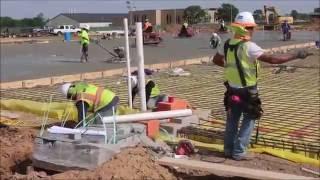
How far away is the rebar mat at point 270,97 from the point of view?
21.5ft

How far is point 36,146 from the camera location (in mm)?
4691

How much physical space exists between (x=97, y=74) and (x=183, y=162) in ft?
29.1

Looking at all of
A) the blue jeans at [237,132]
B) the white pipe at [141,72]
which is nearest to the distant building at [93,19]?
the white pipe at [141,72]

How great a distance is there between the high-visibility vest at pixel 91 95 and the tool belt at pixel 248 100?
1753 mm

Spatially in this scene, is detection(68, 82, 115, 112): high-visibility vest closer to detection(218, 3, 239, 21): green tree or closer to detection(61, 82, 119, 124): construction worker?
detection(61, 82, 119, 124): construction worker

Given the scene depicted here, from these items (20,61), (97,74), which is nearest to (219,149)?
(97,74)

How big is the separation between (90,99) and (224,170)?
6.51 feet

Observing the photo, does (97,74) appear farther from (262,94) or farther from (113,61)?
(262,94)

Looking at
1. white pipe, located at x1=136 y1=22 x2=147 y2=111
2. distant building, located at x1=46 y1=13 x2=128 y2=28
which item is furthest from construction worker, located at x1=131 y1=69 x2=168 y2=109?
distant building, located at x1=46 y1=13 x2=128 y2=28

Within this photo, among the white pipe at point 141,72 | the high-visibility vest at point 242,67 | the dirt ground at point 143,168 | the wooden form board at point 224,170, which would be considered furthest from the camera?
the white pipe at point 141,72

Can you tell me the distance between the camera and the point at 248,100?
4340 millimetres

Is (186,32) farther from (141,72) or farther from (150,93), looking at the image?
(141,72)

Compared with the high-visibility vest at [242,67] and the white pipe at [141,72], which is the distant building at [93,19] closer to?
the white pipe at [141,72]

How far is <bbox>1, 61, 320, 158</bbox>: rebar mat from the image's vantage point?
21.5ft
